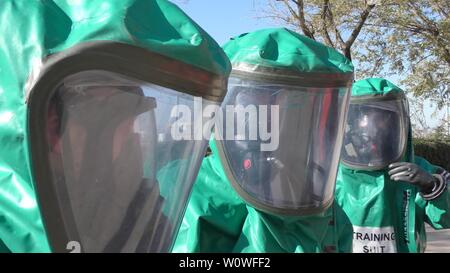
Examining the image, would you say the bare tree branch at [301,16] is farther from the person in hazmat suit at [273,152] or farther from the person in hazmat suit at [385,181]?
the person in hazmat suit at [273,152]

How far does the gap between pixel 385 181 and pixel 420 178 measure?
265 millimetres

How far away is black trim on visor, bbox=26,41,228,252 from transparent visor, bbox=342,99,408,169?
2804mm

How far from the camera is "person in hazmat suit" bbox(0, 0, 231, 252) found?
121 cm

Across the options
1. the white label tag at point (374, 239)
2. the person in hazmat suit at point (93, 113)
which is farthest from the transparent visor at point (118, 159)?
the white label tag at point (374, 239)

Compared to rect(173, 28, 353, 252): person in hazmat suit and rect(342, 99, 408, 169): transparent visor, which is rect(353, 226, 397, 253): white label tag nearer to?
rect(342, 99, 408, 169): transparent visor

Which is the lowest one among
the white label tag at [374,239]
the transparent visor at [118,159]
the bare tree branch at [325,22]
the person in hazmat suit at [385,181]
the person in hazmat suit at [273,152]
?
the bare tree branch at [325,22]

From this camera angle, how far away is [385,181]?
3854mm

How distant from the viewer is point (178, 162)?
4.94 ft

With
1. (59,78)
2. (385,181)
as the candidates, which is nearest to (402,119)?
(385,181)

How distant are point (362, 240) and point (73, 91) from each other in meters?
2.87

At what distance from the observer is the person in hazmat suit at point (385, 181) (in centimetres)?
371

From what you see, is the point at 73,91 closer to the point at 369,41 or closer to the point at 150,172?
the point at 150,172

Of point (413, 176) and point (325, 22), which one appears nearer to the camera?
point (413, 176)

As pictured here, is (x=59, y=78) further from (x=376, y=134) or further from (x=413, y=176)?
(x=376, y=134)
